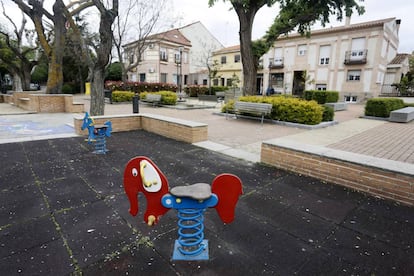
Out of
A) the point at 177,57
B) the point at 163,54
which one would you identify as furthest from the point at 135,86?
the point at 177,57

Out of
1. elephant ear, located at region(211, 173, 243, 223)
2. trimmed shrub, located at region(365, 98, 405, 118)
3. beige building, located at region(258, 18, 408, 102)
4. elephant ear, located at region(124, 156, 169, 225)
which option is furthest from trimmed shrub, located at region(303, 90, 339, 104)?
elephant ear, located at region(124, 156, 169, 225)

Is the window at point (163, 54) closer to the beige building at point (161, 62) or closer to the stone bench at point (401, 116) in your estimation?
the beige building at point (161, 62)

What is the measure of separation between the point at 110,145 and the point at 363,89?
27170 mm

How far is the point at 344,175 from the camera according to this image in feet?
11.2

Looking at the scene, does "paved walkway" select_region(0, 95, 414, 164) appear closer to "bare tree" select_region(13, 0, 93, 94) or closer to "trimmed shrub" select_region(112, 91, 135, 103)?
"bare tree" select_region(13, 0, 93, 94)

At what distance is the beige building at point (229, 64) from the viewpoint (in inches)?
1391

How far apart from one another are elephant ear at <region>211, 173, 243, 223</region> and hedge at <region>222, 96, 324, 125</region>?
25.9 ft

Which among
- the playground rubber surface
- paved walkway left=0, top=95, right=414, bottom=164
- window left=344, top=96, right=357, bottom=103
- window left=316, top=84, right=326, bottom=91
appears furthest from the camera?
window left=316, top=84, right=326, bottom=91

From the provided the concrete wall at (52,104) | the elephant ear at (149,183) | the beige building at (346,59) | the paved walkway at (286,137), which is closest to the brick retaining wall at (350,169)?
the paved walkway at (286,137)

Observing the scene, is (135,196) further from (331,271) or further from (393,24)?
(393,24)

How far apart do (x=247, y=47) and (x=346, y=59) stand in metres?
18.2

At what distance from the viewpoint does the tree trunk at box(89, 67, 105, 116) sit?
838 centimetres

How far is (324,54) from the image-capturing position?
2744 cm

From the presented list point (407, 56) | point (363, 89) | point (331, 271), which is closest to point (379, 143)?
point (331, 271)
